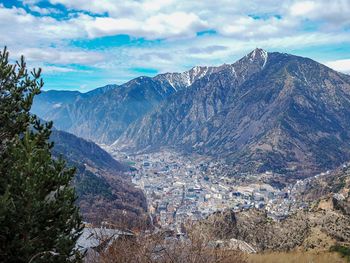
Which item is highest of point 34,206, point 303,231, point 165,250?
point 34,206

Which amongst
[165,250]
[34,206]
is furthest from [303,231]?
[34,206]

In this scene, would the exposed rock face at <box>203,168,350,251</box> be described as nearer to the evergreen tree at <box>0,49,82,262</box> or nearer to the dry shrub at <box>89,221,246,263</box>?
the dry shrub at <box>89,221,246,263</box>

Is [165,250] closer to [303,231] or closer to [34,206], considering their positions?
[34,206]

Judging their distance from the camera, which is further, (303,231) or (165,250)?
(303,231)

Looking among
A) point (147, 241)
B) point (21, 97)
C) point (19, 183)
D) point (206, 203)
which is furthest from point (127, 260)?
point (206, 203)

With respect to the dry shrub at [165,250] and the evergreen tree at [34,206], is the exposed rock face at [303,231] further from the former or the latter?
the evergreen tree at [34,206]

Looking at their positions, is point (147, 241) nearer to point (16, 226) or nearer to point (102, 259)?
point (102, 259)

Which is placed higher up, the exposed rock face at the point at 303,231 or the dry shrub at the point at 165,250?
the dry shrub at the point at 165,250

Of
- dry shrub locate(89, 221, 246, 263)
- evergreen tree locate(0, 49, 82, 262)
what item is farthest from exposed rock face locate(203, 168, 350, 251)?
evergreen tree locate(0, 49, 82, 262)

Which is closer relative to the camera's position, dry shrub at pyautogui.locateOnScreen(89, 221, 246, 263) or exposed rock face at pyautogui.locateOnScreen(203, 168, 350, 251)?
dry shrub at pyautogui.locateOnScreen(89, 221, 246, 263)

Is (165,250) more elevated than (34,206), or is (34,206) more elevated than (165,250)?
(34,206)

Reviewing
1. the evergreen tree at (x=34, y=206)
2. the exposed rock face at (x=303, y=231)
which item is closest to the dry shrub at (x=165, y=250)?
the evergreen tree at (x=34, y=206)

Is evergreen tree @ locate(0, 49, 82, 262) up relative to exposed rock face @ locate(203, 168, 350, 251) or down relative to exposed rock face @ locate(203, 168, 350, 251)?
up
